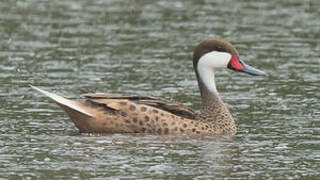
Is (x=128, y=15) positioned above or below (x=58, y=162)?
above

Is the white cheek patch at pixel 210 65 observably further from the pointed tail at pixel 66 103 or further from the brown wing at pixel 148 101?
the pointed tail at pixel 66 103

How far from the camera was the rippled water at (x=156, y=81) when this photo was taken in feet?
38.3

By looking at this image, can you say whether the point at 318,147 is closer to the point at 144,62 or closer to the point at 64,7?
the point at 144,62

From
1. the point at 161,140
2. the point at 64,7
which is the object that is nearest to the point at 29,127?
the point at 161,140

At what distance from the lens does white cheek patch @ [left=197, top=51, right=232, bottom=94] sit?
47.1ft

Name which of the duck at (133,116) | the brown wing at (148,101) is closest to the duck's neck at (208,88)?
the duck at (133,116)

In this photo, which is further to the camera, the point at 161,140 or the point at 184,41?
the point at 184,41

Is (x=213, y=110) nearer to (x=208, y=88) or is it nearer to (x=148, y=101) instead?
(x=208, y=88)

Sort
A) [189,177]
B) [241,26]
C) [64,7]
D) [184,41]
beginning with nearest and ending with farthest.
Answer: [189,177], [184,41], [241,26], [64,7]

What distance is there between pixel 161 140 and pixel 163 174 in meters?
2.07

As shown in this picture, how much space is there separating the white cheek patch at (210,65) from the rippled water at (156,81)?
67 cm

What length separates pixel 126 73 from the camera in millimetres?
17703

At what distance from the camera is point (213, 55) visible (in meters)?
14.4

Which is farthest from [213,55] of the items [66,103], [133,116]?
[66,103]
